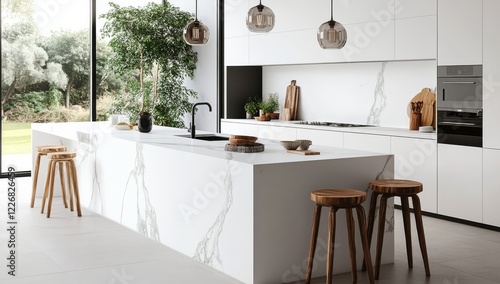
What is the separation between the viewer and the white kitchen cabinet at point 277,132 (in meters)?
8.12

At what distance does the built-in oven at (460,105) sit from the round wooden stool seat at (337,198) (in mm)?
2257

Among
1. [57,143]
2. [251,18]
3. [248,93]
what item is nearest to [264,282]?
[251,18]

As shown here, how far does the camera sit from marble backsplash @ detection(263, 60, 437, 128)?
738cm

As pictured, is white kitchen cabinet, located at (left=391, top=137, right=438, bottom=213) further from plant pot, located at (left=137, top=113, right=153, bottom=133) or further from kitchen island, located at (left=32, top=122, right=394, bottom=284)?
plant pot, located at (left=137, top=113, right=153, bottom=133)

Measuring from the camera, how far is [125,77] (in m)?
10.9


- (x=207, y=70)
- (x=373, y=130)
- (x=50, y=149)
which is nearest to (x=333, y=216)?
(x=373, y=130)

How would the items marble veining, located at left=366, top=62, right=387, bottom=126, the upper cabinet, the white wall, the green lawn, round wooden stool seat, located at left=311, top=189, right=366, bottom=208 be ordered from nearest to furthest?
round wooden stool seat, located at left=311, top=189, right=366, bottom=208, the upper cabinet, marble veining, located at left=366, top=62, right=387, bottom=126, the white wall, the green lawn

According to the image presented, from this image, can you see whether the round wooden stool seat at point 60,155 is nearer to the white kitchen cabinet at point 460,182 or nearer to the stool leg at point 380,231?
the stool leg at point 380,231

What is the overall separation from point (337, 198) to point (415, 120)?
3100 millimetres

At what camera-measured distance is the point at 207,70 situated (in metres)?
10.1

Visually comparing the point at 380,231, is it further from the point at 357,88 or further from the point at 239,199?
the point at 357,88

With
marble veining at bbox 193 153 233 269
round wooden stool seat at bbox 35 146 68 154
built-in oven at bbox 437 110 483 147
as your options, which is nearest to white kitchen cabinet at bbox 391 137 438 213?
built-in oven at bbox 437 110 483 147

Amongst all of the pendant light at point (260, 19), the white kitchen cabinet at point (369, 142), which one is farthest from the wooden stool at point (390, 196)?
the white kitchen cabinet at point (369, 142)

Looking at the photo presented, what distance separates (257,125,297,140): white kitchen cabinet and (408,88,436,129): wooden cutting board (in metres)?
1.54
